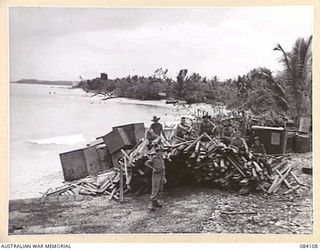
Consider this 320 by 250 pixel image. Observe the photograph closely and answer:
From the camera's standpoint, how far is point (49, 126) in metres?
2.07

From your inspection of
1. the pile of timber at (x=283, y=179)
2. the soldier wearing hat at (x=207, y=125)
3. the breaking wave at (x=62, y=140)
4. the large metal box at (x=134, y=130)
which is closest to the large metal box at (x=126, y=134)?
the large metal box at (x=134, y=130)

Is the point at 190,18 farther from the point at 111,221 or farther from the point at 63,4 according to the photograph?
the point at 111,221

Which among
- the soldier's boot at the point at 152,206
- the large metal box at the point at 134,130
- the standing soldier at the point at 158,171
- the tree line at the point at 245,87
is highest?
the tree line at the point at 245,87

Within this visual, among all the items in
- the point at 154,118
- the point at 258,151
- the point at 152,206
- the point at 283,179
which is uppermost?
the point at 154,118

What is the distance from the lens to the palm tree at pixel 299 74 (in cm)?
205

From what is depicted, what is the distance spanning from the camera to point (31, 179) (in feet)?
6.74

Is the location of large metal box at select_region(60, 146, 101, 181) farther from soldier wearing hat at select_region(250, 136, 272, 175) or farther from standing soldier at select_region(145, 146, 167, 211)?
soldier wearing hat at select_region(250, 136, 272, 175)

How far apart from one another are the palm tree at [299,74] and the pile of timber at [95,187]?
2.41 ft

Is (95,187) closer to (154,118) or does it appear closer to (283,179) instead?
(154,118)

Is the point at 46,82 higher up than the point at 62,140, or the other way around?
the point at 46,82

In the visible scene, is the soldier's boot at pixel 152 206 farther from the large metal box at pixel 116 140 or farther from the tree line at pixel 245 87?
the tree line at pixel 245 87

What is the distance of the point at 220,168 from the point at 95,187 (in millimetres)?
484

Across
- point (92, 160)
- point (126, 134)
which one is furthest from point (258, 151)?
point (92, 160)

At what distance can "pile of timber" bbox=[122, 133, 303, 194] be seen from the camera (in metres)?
2.06
